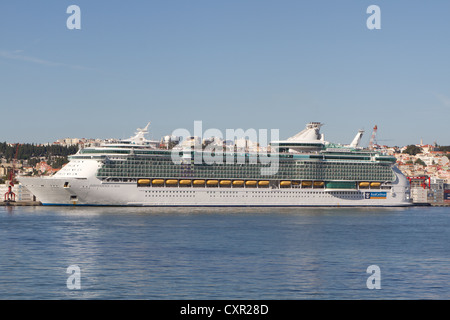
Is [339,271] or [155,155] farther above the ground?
[155,155]

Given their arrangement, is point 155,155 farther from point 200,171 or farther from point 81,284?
point 81,284

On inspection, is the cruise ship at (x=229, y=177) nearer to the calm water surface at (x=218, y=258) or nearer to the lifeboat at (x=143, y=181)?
the lifeboat at (x=143, y=181)

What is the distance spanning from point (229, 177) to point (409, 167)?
83.8 m

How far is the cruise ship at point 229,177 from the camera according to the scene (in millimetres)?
64062

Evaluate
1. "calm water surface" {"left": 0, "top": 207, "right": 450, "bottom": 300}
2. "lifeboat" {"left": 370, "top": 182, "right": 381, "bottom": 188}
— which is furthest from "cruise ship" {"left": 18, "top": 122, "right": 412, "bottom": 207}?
"calm water surface" {"left": 0, "top": 207, "right": 450, "bottom": 300}

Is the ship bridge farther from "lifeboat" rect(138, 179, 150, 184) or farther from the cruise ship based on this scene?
"lifeboat" rect(138, 179, 150, 184)

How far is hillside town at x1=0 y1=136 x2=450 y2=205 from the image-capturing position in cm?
10572

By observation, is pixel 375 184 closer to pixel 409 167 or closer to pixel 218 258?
pixel 218 258

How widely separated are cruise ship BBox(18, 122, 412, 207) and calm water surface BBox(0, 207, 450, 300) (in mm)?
12953

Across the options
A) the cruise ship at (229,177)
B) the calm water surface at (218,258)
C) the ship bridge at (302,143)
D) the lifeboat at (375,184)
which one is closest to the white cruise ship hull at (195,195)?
the cruise ship at (229,177)

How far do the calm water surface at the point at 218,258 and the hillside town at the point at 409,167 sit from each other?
27.8m

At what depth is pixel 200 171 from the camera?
228 feet
